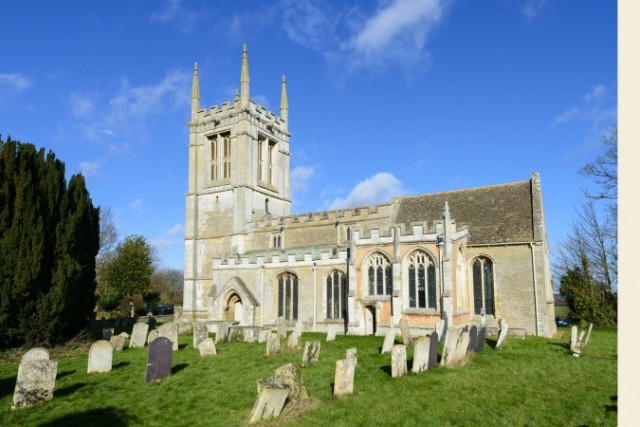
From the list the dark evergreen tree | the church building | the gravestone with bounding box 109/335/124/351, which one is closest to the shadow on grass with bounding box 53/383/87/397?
the dark evergreen tree

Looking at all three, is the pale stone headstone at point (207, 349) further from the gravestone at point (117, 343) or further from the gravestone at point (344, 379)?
the gravestone at point (344, 379)

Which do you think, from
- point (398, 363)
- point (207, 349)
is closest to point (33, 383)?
point (207, 349)

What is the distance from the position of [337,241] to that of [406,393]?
1704cm

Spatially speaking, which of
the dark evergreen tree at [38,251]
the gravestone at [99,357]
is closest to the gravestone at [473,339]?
the gravestone at [99,357]

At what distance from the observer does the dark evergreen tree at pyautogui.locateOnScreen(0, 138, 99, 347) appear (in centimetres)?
Answer: 1385

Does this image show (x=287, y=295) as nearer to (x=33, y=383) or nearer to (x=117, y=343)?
(x=117, y=343)

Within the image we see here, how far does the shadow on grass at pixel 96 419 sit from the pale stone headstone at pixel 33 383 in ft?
4.21

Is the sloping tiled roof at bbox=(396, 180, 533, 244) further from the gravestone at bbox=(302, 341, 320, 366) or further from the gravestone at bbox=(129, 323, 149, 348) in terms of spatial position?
the gravestone at bbox=(129, 323, 149, 348)

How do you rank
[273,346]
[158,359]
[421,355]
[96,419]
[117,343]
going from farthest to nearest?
[117,343] < [273,346] < [421,355] < [158,359] < [96,419]

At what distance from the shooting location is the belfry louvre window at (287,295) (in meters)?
22.5

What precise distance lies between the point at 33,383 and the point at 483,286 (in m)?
18.0

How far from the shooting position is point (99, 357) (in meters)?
11.3

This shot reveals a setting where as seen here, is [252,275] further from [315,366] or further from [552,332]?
[552,332]

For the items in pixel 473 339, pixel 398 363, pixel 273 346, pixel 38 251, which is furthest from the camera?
pixel 38 251
